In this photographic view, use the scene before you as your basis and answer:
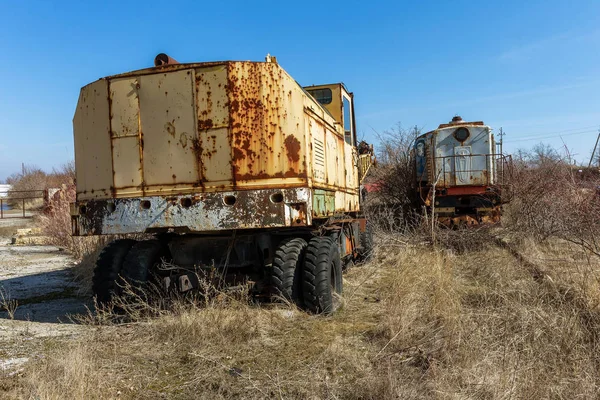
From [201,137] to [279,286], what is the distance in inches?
75.7

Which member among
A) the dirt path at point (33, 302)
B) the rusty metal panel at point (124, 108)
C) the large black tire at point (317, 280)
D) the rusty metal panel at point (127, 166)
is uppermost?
the rusty metal panel at point (124, 108)

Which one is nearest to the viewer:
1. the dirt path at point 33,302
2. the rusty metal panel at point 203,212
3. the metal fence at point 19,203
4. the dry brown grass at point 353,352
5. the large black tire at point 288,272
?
the dry brown grass at point 353,352

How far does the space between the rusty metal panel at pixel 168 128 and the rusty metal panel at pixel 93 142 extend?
1.68 feet

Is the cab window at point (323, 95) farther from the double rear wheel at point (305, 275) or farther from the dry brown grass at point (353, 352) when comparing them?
the dry brown grass at point (353, 352)

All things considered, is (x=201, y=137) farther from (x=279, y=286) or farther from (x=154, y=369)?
(x=154, y=369)

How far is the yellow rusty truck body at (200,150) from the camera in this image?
5.32m

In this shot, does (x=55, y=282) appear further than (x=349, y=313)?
Yes

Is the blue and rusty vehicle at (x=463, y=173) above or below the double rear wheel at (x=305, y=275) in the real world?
above

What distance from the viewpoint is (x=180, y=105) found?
18.0 ft

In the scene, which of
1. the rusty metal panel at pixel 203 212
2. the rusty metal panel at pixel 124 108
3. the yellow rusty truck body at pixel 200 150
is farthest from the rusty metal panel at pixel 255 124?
the rusty metal panel at pixel 124 108

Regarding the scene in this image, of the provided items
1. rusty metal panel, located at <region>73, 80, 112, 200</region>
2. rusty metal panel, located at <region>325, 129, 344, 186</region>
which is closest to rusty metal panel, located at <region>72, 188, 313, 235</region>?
rusty metal panel, located at <region>73, 80, 112, 200</region>

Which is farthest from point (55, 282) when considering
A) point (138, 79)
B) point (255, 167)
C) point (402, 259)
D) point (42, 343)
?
point (402, 259)

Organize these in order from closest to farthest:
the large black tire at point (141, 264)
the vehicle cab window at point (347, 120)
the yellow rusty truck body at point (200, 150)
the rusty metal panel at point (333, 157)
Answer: the yellow rusty truck body at point (200, 150) < the large black tire at point (141, 264) < the rusty metal panel at point (333, 157) < the vehicle cab window at point (347, 120)

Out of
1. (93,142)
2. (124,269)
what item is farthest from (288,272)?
(93,142)
